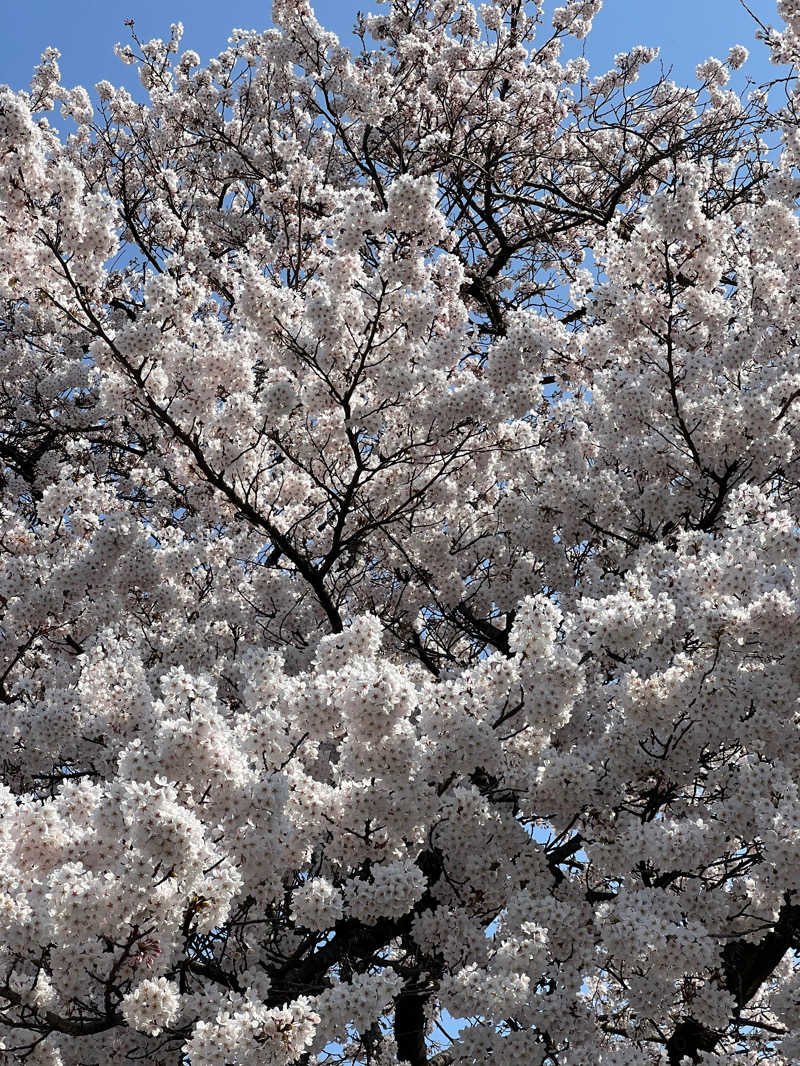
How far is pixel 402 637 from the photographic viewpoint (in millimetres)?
7957

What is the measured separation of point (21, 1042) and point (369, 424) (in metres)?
4.52

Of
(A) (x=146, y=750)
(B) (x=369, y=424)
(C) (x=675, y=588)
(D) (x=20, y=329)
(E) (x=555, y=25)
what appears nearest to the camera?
(A) (x=146, y=750)

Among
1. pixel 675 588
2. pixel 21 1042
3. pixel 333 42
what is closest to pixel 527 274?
pixel 333 42

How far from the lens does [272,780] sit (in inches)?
184

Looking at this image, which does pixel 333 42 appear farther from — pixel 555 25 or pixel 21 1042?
pixel 21 1042

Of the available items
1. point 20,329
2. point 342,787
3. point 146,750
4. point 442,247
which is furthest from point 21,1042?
point 20,329

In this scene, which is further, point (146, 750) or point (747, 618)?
point (747, 618)

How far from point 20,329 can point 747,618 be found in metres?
9.57

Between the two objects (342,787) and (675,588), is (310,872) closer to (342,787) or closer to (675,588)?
(342,787)

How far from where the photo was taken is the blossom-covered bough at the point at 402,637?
465 cm

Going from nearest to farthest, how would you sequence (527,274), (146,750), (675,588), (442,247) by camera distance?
(146,750), (675,588), (442,247), (527,274)

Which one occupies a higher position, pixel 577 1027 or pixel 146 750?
pixel 146 750

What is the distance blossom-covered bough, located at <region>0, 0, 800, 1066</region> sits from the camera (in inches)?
183

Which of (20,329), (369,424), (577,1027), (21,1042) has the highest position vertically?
(20,329)
